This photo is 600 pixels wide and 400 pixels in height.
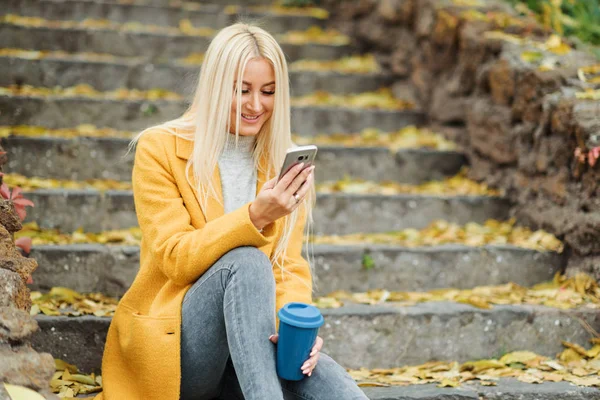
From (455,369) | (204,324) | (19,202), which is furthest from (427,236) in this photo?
(19,202)

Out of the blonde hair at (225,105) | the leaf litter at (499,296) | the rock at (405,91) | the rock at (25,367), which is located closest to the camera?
the rock at (25,367)

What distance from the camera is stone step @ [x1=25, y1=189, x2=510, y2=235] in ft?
10.4

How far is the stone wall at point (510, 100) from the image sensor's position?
320cm

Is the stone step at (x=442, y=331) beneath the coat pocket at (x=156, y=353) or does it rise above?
beneath

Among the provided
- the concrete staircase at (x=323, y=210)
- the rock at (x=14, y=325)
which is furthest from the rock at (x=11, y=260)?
the concrete staircase at (x=323, y=210)

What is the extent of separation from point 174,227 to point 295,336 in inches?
21.2

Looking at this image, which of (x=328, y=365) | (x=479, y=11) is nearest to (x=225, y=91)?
(x=328, y=365)

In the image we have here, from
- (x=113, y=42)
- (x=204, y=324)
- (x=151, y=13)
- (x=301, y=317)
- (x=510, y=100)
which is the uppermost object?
(x=151, y=13)

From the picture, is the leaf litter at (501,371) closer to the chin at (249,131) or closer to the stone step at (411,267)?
the stone step at (411,267)

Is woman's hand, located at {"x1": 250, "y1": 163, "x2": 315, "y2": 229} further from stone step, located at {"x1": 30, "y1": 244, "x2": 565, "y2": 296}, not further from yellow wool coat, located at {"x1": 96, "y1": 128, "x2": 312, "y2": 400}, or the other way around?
stone step, located at {"x1": 30, "y1": 244, "x2": 565, "y2": 296}

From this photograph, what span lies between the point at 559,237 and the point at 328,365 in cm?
174

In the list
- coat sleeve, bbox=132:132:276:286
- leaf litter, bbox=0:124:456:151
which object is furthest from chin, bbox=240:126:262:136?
leaf litter, bbox=0:124:456:151

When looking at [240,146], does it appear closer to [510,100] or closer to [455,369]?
[455,369]

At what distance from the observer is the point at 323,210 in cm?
351
